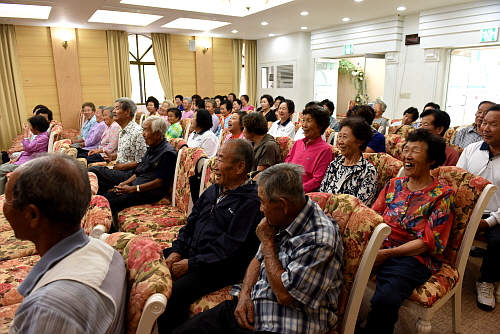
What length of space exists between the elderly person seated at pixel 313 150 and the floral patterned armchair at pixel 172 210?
0.89 meters

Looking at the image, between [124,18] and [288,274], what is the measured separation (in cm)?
955

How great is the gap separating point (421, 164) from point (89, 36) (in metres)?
10.2

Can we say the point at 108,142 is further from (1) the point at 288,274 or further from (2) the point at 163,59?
(2) the point at 163,59

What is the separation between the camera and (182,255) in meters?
2.07

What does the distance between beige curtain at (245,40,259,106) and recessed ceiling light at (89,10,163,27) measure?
13.4ft

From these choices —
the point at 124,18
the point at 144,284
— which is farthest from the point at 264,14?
the point at 144,284

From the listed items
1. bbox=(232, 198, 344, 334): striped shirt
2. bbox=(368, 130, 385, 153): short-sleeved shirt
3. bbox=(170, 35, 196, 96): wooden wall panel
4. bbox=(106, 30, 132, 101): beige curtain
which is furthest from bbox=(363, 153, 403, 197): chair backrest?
bbox=(170, 35, 196, 96): wooden wall panel

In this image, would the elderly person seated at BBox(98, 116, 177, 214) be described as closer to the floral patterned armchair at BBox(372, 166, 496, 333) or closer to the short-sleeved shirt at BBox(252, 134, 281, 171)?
the short-sleeved shirt at BBox(252, 134, 281, 171)

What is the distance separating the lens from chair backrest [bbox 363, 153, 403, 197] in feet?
8.04

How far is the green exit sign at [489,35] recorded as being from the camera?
19.8 feet

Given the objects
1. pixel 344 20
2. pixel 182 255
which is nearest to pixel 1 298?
pixel 182 255

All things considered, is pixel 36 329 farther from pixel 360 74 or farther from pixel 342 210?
pixel 360 74

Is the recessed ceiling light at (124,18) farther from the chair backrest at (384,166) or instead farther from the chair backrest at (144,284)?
the chair backrest at (144,284)

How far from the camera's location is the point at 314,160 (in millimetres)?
2938
